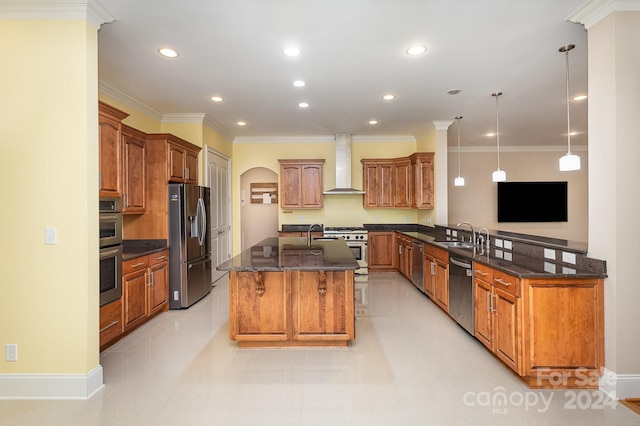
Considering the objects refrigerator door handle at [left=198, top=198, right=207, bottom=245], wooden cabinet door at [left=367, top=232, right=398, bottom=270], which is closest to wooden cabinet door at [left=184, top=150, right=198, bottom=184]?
refrigerator door handle at [left=198, top=198, right=207, bottom=245]

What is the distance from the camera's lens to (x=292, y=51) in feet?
10.6

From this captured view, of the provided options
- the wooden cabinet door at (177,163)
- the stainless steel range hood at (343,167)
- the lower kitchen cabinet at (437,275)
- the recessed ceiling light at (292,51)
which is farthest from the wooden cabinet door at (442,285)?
the wooden cabinet door at (177,163)

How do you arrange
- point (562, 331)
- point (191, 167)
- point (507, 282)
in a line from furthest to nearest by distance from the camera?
point (191, 167) < point (507, 282) < point (562, 331)

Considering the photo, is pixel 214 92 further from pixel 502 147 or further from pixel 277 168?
pixel 502 147

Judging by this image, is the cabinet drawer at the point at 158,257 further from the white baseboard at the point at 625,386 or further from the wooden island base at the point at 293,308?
the white baseboard at the point at 625,386

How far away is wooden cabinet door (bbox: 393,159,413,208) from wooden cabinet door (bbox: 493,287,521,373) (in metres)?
4.05

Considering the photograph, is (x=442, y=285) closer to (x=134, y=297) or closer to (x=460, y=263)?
(x=460, y=263)

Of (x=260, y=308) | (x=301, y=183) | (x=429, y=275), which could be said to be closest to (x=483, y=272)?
(x=429, y=275)

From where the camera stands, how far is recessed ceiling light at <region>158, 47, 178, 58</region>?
319 centimetres

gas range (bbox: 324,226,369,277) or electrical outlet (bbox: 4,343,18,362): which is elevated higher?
gas range (bbox: 324,226,369,277)

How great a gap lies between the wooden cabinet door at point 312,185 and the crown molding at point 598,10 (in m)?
4.82

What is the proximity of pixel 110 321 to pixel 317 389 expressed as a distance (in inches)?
86.6

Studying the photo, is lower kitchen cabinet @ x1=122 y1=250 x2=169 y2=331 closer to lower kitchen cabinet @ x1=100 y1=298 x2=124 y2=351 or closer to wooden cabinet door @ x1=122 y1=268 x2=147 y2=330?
wooden cabinet door @ x1=122 y1=268 x2=147 y2=330

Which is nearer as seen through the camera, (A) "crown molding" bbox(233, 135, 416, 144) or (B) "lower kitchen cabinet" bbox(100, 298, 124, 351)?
(B) "lower kitchen cabinet" bbox(100, 298, 124, 351)
